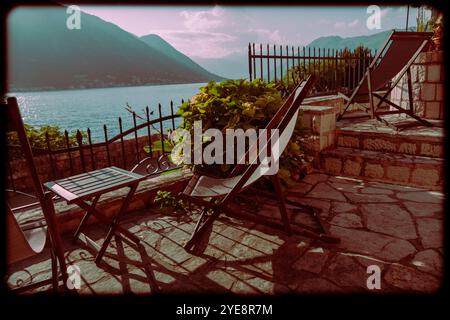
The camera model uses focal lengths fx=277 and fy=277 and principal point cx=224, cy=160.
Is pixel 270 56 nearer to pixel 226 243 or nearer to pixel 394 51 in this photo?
pixel 394 51

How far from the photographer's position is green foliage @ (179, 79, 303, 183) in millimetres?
2998

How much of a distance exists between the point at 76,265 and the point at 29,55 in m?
107

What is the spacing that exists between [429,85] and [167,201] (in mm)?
5492

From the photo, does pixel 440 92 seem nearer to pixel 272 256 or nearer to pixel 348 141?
pixel 348 141

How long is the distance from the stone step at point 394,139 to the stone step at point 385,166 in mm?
124

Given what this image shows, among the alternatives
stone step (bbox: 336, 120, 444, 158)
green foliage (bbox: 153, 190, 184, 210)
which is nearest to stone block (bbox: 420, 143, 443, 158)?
stone step (bbox: 336, 120, 444, 158)

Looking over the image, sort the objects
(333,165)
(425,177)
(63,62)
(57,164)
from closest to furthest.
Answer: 1. (425,177)
2. (333,165)
3. (57,164)
4. (63,62)

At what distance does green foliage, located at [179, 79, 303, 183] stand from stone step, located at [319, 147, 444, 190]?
1.16m

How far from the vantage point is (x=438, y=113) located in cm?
539

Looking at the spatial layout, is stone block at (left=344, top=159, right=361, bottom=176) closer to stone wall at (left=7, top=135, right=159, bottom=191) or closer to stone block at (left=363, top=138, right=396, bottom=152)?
stone block at (left=363, top=138, right=396, bottom=152)

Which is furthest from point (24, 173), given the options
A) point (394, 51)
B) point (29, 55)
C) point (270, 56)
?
point (29, 55)

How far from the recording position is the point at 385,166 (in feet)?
12.7

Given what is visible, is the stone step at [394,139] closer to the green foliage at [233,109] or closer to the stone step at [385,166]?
the stone step at [385,166]

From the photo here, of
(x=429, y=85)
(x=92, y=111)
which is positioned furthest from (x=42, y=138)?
(x=92, y=111)
